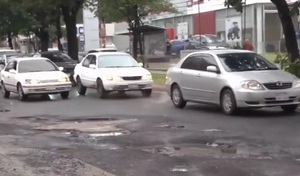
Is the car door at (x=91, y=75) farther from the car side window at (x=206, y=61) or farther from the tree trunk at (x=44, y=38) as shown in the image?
the tree trunk at (x=44, y=38)

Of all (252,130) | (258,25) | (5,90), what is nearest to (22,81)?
(5,90)

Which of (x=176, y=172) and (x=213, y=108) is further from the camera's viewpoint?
(x=213, y=108)

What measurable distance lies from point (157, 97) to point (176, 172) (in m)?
13.1

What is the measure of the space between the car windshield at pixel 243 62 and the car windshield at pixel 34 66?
27.7 ft

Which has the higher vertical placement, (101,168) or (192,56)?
(192,56)

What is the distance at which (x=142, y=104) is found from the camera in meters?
19.2

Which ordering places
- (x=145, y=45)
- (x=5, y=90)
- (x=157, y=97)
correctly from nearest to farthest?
(x=157, y=97)
(x=5, y=90)
(x=145, y=45)

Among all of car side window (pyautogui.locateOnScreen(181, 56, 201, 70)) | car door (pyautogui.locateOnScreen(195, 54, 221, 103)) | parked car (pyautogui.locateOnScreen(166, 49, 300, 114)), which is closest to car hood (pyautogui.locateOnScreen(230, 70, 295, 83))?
parked car (pyautogui.locateOnScreen(166, 49, 300, 114))

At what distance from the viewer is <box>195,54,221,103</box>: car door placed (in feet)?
51.6

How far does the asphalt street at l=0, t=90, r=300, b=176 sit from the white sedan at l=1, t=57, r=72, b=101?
3.38m

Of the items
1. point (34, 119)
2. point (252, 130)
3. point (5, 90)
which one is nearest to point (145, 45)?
point (5, 90)

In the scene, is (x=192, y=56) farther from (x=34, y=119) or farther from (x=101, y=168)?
(x=101, y=168)

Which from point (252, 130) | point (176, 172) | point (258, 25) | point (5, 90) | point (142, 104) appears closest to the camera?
point (176, 172)

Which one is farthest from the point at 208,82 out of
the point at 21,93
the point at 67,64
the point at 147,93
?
the point at 67,64
